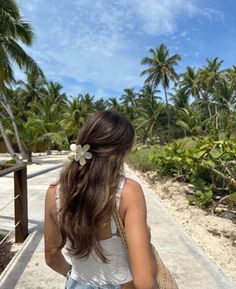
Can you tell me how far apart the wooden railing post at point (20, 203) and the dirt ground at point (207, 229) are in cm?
251

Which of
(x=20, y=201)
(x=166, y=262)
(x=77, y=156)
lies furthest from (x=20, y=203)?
(x=77, y=156)

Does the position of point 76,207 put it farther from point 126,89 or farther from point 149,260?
point 126,89

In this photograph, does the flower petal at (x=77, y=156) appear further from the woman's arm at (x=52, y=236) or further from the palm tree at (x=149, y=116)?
the palm tree at (x=149, y=116)

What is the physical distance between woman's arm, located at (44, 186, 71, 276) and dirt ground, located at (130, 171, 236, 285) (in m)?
2.54

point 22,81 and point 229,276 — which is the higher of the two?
point 22,81

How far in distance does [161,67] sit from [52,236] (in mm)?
41175

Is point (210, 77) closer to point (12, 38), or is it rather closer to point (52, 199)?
point (12, 38)

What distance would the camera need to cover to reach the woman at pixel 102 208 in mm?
1336

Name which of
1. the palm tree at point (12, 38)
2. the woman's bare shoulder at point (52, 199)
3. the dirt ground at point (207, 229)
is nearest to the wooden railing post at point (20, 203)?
the dirt ground at point (207, 229)

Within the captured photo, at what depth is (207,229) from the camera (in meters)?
5.69

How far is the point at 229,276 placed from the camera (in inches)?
Result: 147

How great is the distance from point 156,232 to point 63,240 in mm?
3907

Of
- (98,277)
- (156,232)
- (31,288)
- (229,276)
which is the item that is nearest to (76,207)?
(98,277)

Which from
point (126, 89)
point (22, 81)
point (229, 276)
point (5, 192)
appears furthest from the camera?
point (126, 89)
